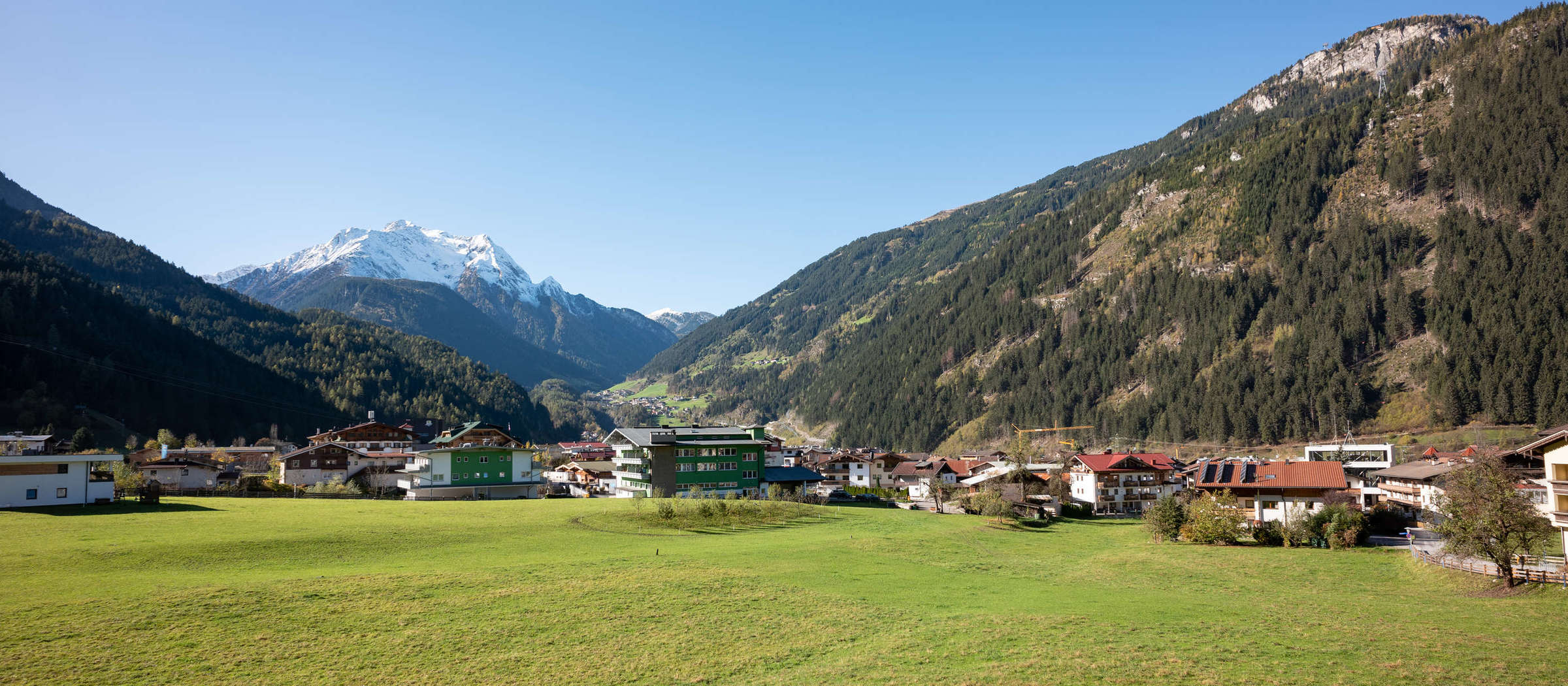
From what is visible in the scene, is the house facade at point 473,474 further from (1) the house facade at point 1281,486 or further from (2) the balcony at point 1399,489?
(2) the balcony at point 1399,489

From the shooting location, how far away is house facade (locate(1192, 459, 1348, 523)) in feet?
238

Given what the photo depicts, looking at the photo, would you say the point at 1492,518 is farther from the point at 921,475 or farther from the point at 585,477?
the point at 585,477

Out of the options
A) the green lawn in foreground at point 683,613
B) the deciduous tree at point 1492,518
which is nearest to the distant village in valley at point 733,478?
the deciduous tree at point 1492,518

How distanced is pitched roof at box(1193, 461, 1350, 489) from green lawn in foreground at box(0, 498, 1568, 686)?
70.8 feet

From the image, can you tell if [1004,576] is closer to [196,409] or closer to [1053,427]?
[1053,427]

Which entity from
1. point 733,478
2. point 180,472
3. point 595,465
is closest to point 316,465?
point 180,472

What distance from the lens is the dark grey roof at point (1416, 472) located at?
81.5m

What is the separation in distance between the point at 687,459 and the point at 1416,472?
8140 cm

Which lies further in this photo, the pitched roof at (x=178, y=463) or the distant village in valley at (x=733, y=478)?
the pitched roof at (x=178, y=463)

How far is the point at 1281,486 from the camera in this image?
73750 millimetres

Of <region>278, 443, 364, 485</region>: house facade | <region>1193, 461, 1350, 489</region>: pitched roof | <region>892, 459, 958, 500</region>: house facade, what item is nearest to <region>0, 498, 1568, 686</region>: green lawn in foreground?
<region>1193, 461, 1350, 489</region>: pitched roof

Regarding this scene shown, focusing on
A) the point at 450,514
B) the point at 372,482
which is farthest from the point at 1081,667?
the point at 372,482

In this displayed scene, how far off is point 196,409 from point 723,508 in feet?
543

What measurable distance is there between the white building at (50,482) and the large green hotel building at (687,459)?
151ft
